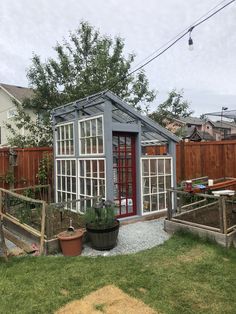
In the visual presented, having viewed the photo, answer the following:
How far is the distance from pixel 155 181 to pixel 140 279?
3590mm

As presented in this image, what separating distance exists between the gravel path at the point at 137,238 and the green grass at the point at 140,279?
0.35m

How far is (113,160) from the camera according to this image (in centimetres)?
705

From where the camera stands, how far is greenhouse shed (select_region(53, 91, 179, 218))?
21.2 feet

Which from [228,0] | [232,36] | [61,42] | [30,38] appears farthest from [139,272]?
[61,42]

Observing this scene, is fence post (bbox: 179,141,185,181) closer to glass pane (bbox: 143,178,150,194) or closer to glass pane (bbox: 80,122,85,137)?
glass pane (bbox: 143,178,150,194)

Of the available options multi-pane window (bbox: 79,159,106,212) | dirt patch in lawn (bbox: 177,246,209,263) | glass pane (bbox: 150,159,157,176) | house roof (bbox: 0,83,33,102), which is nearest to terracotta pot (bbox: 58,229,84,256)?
multi-pane window (bbox: 79,159,106,212)

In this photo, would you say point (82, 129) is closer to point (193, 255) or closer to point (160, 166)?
point (160, 166)

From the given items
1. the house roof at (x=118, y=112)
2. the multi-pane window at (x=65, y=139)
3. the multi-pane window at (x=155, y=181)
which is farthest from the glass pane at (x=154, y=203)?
the multi-pane window at (x=65, y=139)

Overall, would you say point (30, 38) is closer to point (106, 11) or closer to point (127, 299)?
point (106, 11)

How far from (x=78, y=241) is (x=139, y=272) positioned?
134cm

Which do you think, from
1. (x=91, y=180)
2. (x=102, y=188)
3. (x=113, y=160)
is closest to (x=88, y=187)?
(x=91, y=180)

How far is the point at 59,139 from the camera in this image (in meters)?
8.18

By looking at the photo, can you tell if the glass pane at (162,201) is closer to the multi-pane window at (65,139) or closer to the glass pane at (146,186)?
the glass pane at (146,186)

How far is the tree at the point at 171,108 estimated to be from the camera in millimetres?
13820
